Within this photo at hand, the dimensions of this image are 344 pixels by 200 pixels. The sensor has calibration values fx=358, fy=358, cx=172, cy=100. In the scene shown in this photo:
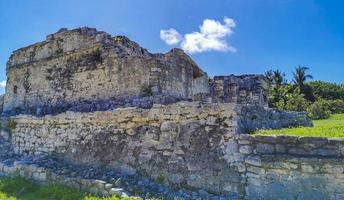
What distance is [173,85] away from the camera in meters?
13.6

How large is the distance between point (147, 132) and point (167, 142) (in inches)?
29.0

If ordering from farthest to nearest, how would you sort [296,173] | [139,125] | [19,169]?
[19,169] → [139,125] → [296,173]

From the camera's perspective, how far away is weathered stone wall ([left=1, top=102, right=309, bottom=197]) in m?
7.61

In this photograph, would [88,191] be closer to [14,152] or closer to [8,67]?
[14,152]

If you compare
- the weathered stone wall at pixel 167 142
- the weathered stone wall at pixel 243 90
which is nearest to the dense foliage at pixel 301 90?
the weathered stone wall at pixel 243 90

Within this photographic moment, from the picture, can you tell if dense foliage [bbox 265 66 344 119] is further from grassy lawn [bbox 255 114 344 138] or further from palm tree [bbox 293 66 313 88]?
grassy lawn [bbox 255 114 344 138]

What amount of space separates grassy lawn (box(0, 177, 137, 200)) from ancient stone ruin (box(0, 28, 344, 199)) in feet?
1.05

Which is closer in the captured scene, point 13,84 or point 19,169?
point 19,169

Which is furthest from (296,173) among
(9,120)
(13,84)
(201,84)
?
(13,84)

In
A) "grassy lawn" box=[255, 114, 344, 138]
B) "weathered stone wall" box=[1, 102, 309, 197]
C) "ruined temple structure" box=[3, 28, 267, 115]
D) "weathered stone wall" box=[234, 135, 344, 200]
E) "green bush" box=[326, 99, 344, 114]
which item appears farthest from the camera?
"green bush" box=[326, 99, 344, 114]

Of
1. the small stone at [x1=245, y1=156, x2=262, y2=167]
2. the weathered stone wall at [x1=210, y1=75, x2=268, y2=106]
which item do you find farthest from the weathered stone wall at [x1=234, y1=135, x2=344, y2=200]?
the weathered stone wall at [x1=210, y1=75, x2=268, y2=106]

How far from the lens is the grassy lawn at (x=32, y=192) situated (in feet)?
26.5

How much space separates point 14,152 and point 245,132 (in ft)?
30.6

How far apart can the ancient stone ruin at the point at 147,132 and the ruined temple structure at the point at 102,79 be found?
5 cm
